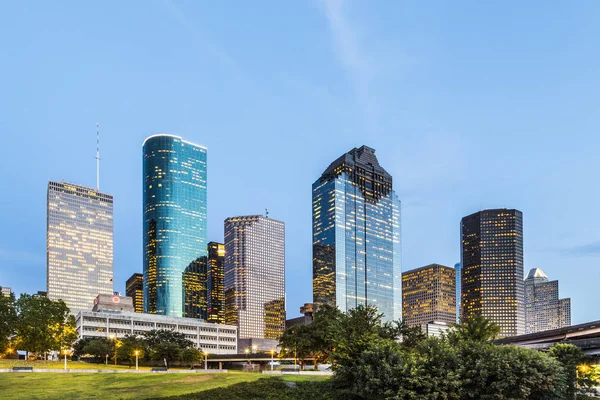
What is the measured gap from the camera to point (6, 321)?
98.8 m

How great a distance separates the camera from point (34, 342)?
4070 inches

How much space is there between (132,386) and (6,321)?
173ft

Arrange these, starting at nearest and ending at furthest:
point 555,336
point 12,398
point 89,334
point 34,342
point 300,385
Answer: point 12,398, point 300,385, point 555,336, point 34,342, point 89,334

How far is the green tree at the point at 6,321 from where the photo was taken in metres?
97.7

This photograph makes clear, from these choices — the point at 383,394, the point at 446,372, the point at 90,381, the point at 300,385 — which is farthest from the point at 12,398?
the point at 446,372

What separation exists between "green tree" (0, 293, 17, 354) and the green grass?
33156 millimetres

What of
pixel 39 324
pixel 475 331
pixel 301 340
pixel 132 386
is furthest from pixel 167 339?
pixel 475 331

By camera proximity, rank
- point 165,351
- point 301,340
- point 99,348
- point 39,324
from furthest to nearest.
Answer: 1. point 165,351
2. point 99,348
3. point 301,340
4. point 39,324

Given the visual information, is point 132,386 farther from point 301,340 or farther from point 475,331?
point 301,340

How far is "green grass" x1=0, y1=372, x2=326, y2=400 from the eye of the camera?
179 ft

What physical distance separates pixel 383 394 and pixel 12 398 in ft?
123

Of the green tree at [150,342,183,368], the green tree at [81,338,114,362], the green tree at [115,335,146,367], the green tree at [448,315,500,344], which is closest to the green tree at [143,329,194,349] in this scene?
the green tree at [150,342,183,368]

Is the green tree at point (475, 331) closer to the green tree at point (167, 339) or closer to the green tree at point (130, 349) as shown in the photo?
the green tree at point (130, 349)

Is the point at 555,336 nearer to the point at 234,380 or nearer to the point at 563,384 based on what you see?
the point at 563,384
